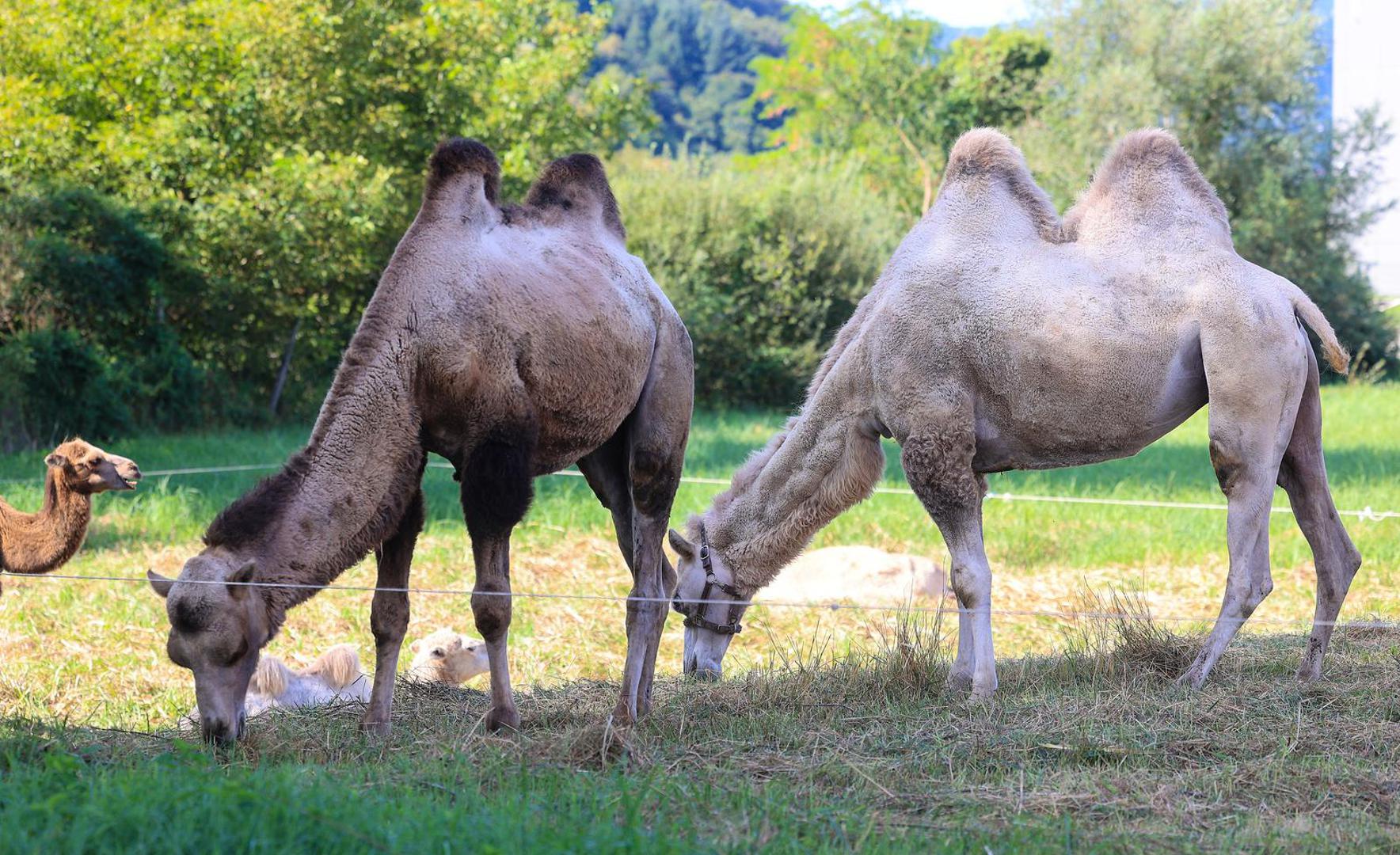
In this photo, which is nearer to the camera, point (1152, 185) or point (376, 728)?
point (376, 728)

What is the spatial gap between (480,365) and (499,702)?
4.53 ft

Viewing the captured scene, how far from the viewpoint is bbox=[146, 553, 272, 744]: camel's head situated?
4742 mm

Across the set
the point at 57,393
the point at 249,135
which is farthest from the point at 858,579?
the point at 249,135

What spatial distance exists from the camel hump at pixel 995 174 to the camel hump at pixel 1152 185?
18cm

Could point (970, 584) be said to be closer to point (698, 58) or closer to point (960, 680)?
point (960, 680)

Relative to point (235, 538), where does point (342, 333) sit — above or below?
below

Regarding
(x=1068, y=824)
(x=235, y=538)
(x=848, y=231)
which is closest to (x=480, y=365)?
(x=235, y=538)

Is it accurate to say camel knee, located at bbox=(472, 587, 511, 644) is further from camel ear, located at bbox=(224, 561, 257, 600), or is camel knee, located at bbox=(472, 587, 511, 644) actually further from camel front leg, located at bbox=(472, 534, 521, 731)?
camel ear, located at bbox=(224, 561, 257, 600)

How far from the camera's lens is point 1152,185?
6.77m

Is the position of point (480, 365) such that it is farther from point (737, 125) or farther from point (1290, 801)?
point (737, 125)

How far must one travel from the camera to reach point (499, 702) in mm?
5699

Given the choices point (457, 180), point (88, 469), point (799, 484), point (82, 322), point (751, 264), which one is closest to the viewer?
point (457, 180)

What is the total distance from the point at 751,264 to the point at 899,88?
20038 mm

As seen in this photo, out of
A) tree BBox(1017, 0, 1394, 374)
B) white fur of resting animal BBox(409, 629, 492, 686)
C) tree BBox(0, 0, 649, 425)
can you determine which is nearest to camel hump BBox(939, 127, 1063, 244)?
white fur of resting animal BBox(409, 629, 492, 686)
